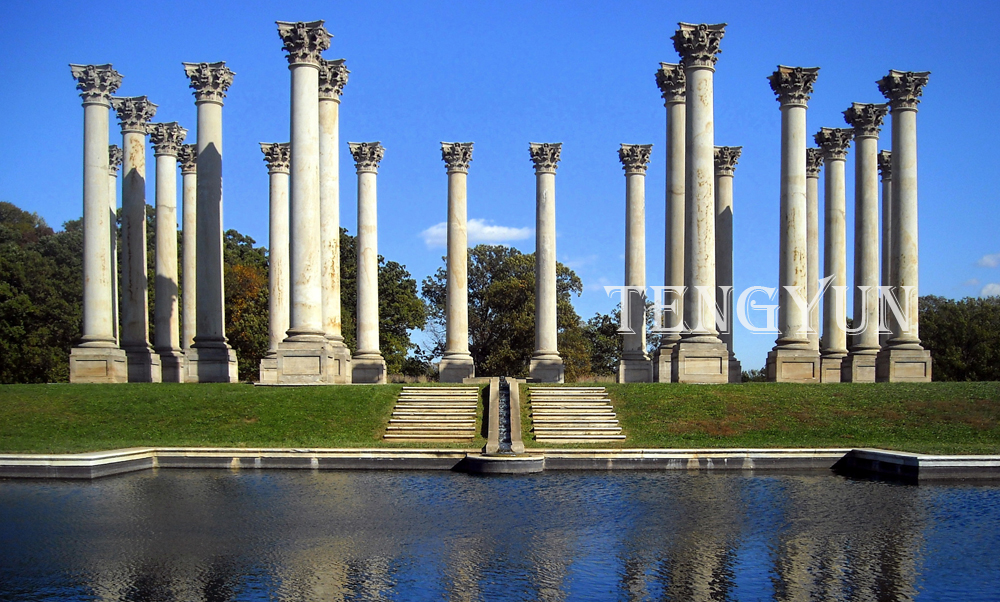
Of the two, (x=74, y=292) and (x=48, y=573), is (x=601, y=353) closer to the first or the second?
(x=74, y=292)

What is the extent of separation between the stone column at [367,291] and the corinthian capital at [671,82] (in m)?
20.5

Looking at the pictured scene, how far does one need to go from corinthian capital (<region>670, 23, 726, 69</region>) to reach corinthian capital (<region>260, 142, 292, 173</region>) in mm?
28035

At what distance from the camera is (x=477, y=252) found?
126062mm

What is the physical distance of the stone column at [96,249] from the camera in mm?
58906

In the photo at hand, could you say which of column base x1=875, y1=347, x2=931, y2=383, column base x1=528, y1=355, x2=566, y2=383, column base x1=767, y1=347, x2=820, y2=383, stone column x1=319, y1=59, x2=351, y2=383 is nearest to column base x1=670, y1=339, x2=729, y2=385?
column base x1=767, y1=347, x2=820, y2=383

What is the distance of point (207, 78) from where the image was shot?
6091cm

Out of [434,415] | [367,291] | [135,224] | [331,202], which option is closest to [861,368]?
[434,415]

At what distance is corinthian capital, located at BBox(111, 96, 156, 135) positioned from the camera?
6625 centimetres

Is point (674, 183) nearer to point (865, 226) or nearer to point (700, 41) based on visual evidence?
point (700, 41)

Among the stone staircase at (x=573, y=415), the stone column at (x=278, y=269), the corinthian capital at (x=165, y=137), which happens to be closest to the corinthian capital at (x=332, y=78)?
the stone column at (x=278, y=269)

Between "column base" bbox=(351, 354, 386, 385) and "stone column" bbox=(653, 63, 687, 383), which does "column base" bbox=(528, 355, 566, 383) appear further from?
"column base" bbox=(351, 354, 386, 385)

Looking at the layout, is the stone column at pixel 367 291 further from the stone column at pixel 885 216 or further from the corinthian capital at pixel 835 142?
the stone column at pixel 885 216

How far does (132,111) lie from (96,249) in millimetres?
11225

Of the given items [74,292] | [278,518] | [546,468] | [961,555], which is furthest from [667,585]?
[74,292]
